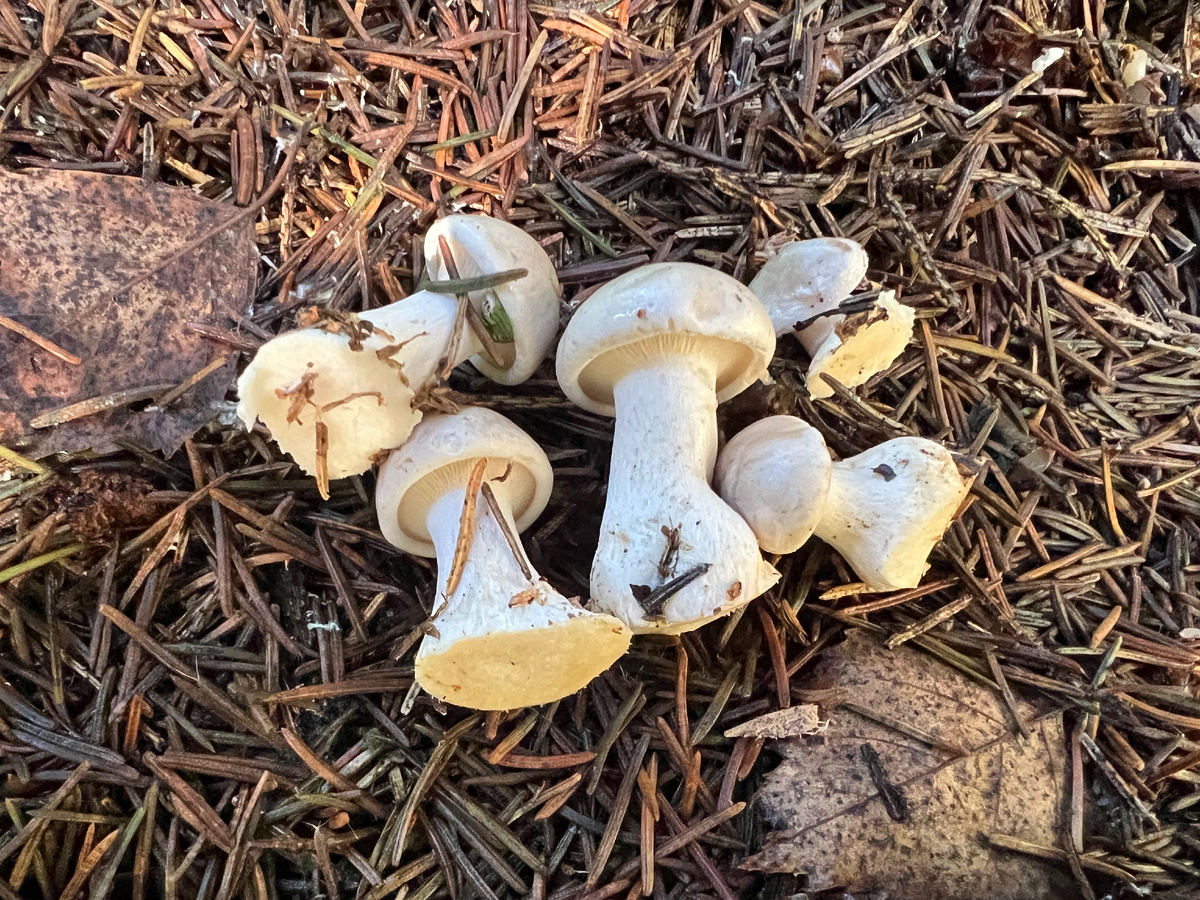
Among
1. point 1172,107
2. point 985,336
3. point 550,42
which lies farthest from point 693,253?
point 1172,107

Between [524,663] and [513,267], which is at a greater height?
[513,267]

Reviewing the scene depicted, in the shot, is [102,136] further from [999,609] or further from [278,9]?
[999,609]

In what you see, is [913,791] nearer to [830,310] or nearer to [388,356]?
[830,310]

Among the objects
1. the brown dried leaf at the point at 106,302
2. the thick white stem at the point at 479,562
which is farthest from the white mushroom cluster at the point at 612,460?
the brown dried leaf at the point at 106,302

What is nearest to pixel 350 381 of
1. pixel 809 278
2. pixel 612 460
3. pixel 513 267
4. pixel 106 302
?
pixel 513 267

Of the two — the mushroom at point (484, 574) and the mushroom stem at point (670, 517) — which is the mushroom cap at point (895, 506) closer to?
the mushroom stem at point (670, 517)
